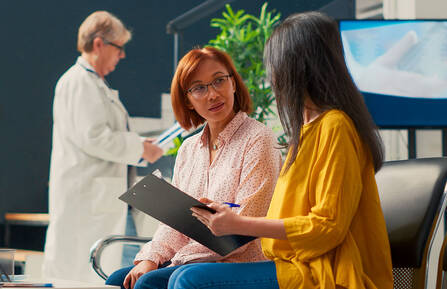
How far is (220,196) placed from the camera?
170cm

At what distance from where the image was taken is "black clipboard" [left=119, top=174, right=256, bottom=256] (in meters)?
1.34

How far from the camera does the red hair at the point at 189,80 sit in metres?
1.86

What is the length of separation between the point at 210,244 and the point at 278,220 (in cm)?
31

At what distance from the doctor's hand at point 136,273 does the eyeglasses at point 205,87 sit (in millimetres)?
560

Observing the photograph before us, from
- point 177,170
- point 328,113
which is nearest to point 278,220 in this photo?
point 328,113

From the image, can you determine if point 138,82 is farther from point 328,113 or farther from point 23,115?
point 328,113

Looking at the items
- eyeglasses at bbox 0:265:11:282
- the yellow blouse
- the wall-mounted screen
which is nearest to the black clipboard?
the yellow blouse

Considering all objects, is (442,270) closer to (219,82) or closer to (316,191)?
(316,191)

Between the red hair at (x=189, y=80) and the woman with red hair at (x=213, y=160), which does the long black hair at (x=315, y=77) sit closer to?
the woman with red hair at (x=213, y=160)

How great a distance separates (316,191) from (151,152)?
2.66m

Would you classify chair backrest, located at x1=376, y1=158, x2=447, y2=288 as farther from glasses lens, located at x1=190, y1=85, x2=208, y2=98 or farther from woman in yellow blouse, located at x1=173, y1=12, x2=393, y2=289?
glasses lens, located at x1=190, y1=85, x2=208, y2=98

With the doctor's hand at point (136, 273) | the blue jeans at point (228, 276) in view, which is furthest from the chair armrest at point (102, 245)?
the blue jeans at point (228, 276)

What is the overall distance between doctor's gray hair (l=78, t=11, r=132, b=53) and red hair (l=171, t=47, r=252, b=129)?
1944 millimetres

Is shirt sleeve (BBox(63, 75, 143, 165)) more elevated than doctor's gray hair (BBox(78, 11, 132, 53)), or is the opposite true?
doctor's gray hair (BBox(78, 11, 132, 53))
